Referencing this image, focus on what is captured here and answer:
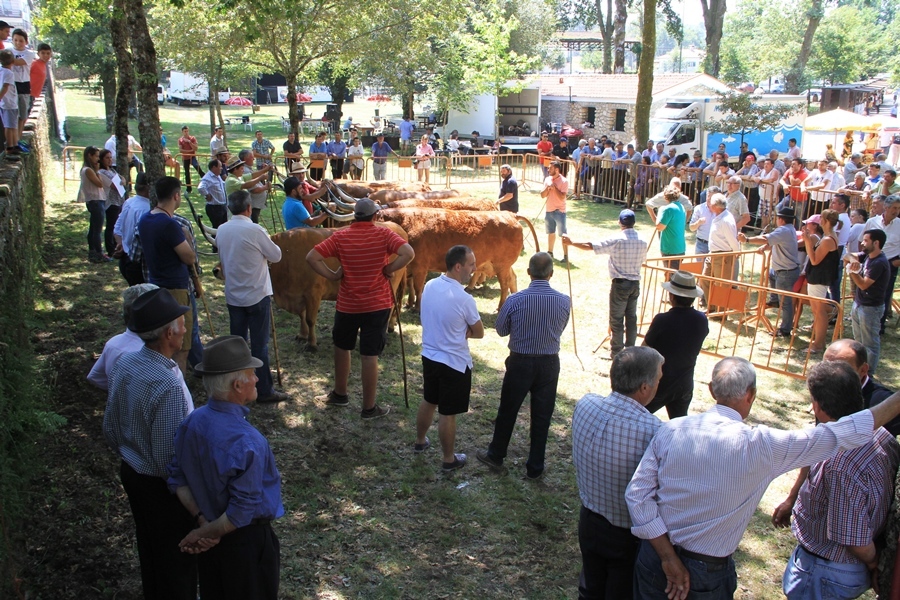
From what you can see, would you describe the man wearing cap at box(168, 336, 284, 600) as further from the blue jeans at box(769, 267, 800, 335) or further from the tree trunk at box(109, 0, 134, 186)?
the tree trunk at box(109, 0, 134, 186)

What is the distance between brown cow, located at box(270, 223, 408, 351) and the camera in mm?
8609

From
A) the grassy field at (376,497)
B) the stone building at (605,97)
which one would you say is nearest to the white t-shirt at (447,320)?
the grassy field at (376,497)

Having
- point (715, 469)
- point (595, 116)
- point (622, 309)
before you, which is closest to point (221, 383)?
point (715, 469)

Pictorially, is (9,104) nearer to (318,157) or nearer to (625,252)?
(625,252)

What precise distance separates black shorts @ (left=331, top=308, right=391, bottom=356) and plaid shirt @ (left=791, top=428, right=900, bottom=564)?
4.13 m

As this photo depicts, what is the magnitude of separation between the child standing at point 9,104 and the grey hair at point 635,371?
9731mm

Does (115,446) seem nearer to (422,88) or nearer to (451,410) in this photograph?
(451,410)

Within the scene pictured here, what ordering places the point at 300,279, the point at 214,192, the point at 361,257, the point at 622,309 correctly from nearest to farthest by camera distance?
the point at 361,257
the point at 300,279
the point at 622,309
the point at 214,192

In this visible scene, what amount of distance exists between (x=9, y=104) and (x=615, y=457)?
9907 millimetres

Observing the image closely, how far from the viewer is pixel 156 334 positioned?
373 cm

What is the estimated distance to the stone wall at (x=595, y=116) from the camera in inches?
1350

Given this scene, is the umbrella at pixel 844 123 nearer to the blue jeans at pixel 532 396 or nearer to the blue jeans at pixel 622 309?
the blue jeans at pixel 622 309

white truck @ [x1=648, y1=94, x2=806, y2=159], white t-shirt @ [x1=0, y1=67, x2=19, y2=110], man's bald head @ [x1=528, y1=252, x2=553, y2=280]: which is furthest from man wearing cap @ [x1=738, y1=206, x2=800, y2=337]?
white truck @ [x1=648, y1=94, x2=806, y2=159]

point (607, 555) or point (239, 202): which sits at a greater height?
point (239, 202)
